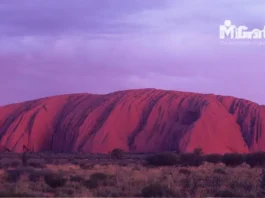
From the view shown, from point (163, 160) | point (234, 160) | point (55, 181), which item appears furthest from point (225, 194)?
point (234, 160)

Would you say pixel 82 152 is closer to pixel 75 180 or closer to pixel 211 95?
pixel 211 95

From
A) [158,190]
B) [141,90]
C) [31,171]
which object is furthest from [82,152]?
[158,190]

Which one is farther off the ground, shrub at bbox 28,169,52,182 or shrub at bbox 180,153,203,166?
shrub at bbox 28,169,52,182

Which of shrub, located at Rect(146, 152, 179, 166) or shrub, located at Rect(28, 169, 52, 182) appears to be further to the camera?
shrub, located at Rect(146, 152, 179, 166)

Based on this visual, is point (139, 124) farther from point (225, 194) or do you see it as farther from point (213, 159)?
point (225, 194)

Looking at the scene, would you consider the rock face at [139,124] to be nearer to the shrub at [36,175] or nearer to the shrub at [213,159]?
the shrub at [213,159]

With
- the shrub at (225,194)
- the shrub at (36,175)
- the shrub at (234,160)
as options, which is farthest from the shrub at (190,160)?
the shrub at (225,194)

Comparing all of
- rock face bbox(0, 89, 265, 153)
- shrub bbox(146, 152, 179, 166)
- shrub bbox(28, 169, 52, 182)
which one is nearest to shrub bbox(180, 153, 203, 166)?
shrub bbox(146, 152, 179, 166)

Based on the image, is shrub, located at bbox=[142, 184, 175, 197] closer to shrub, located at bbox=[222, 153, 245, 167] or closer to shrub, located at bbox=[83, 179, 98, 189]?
shrub, located at bbox=[83, 179, 98, 189]
